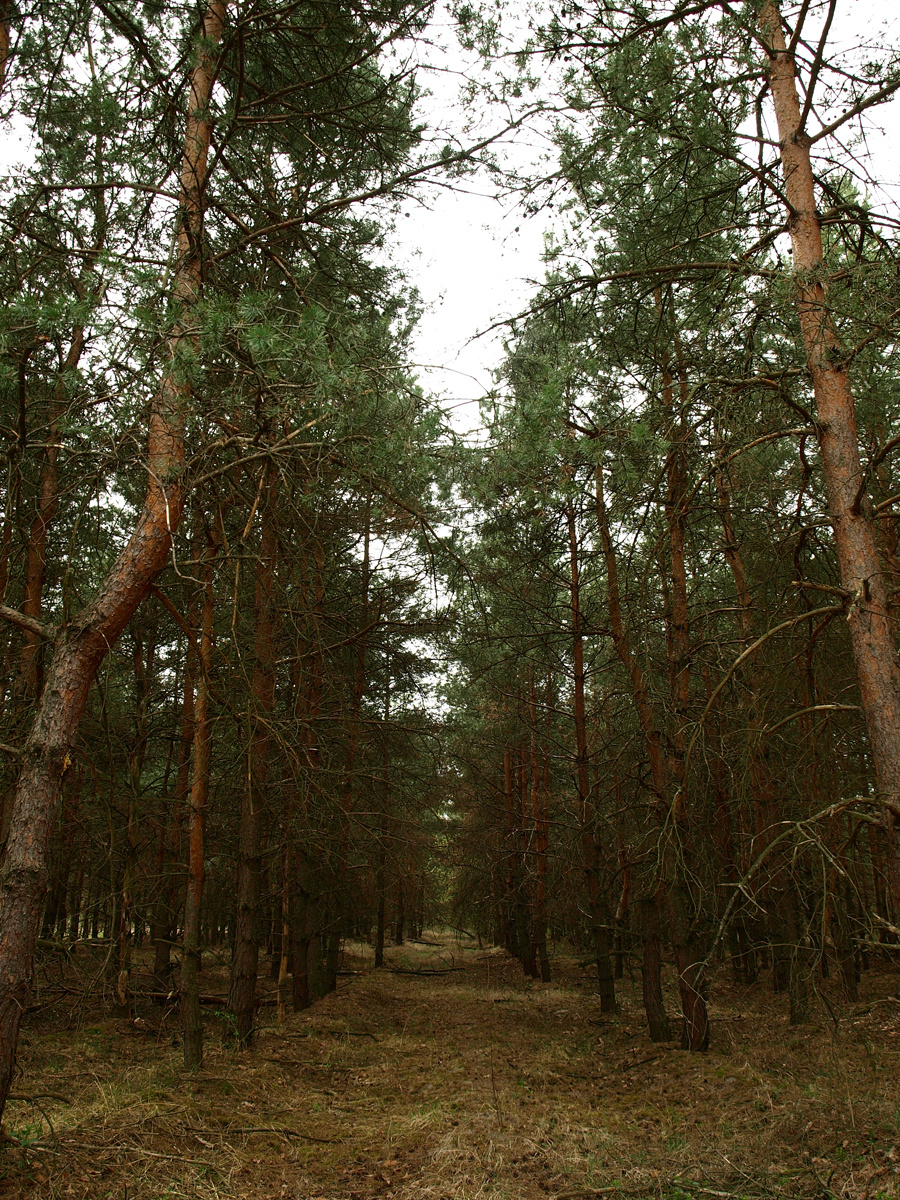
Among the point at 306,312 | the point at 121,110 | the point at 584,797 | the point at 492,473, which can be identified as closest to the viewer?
the point at 306,312

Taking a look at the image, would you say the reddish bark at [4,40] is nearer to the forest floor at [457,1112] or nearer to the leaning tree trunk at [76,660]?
the leaning tree trunk at [76,660]

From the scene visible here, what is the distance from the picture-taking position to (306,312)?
4.25 metres

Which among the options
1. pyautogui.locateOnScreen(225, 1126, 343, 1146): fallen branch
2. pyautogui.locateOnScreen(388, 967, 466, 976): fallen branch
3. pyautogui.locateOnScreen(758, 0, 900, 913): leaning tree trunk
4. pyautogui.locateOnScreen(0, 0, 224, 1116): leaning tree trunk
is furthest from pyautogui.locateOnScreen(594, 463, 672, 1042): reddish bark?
pyautogui.locateOnScreen(388, 967, 466, 976): fallen branch

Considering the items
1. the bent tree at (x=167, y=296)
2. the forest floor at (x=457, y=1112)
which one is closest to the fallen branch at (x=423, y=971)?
the forest floor at (x=457, y=1112)

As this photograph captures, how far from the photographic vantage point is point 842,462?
4.39 m

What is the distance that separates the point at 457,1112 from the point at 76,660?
5.08m

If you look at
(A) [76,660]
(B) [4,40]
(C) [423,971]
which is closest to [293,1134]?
(A) [76,660]

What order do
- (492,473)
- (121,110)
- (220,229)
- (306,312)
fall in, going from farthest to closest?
(220,229) < (492,473) < (121,110) < (306,312)

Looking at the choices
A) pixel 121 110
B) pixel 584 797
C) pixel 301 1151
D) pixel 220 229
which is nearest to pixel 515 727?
pixel 584 797

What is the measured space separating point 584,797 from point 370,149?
8131 millimetres

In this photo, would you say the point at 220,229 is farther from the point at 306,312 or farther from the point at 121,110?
the point at 306,312

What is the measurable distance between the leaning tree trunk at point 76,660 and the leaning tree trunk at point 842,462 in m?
3.65

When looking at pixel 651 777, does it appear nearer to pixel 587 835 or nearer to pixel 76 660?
pixel 587 835

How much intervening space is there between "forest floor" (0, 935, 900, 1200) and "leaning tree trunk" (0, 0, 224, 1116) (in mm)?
981
